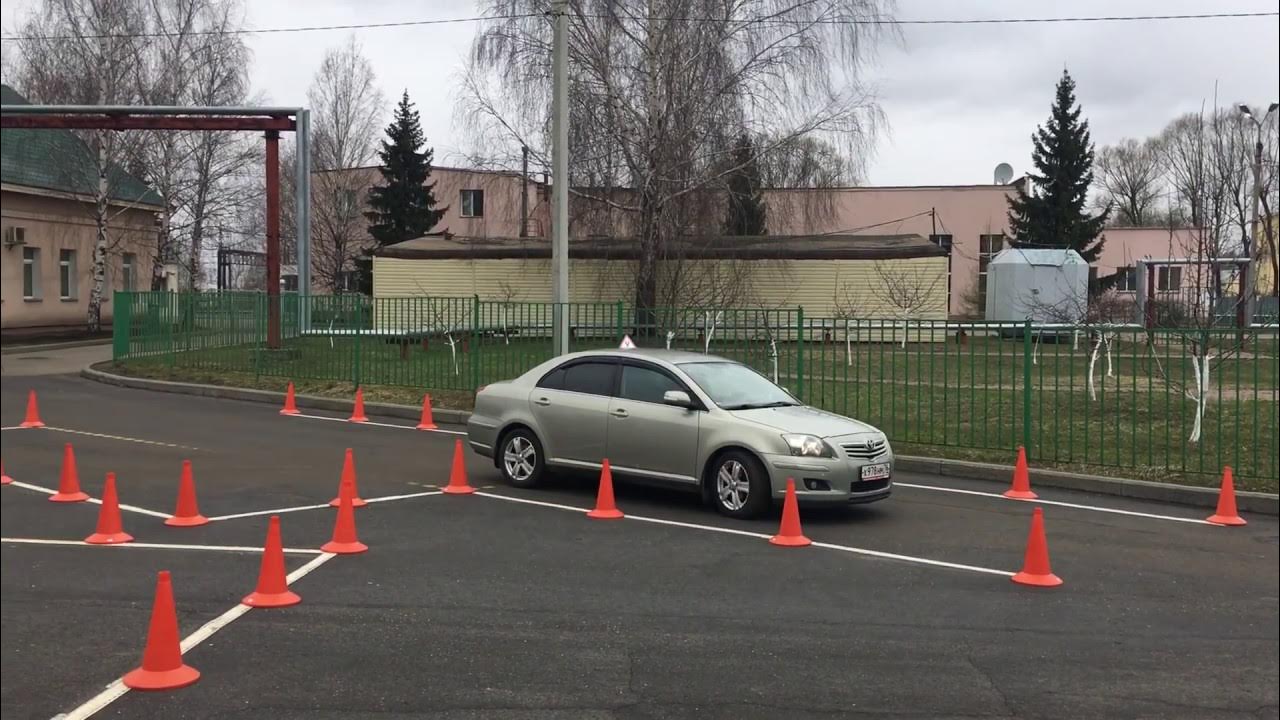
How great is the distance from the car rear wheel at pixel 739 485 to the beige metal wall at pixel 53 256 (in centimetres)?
516

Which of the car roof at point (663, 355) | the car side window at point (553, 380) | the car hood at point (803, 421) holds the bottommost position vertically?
the car hood at point (803, 421)

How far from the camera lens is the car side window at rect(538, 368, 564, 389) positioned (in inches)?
433

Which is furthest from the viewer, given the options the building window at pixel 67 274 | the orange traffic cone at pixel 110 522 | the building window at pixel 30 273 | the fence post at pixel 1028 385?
the fence post at pixel 1028 385

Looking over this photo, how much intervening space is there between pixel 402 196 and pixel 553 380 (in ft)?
125

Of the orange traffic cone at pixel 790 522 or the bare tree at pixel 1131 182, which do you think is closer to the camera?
the orange traffic cone at pixel 790 522

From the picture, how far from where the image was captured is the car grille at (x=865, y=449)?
9336 millimetres

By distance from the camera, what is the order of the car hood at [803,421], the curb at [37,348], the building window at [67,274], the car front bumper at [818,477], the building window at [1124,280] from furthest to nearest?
the building window at [1124,280]
the car hood at [803,421]
the car front bumper at [818,477]
the building window at [67,274]
the curb at [37,348]

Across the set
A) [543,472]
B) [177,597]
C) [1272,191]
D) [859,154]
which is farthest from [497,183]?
[1272,191]

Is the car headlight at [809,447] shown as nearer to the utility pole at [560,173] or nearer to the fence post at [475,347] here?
the utility pole at [560,173]

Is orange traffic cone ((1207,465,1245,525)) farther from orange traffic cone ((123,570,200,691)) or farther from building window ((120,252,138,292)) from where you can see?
building window ((120,252,138,292))

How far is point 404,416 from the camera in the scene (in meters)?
18.2

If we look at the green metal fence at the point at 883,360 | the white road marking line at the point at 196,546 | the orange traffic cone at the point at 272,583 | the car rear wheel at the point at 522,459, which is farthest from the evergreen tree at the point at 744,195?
the orange traffic cone at the point at 272,583

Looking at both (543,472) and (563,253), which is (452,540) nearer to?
(543,472)

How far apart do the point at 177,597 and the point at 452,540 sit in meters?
2.32
